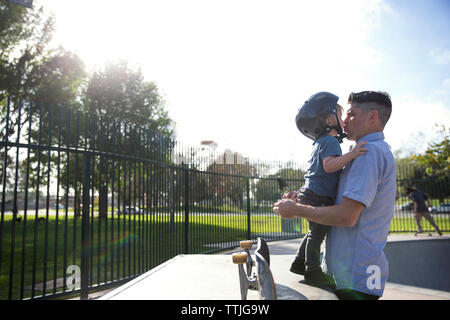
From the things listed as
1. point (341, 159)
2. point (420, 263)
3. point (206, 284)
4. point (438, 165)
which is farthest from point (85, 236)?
point (438, 165)

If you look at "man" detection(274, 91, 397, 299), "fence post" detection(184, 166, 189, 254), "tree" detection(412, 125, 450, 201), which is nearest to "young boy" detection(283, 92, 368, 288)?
"man" detection(274, 91, 397, 299)

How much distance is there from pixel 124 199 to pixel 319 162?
4464mm

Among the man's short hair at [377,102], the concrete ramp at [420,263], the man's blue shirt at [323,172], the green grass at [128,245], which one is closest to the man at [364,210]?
the man's short hair at [377,102]

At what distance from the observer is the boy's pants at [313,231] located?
70.4 inches

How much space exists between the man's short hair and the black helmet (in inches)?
7.6

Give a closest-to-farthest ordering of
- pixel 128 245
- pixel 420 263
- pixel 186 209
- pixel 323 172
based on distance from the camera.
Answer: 1. pixel 323 172
2. pixel 128 245
3. pixel 186 209
4. pixel 420 263

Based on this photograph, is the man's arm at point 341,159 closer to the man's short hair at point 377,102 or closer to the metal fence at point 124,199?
the man's short hair at point 377,102

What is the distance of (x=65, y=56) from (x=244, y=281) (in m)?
21.8

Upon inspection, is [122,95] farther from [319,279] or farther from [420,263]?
[319,279]

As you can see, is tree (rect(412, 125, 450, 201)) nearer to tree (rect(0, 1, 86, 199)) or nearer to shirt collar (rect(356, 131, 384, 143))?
shirt collar (rect(356, 131, 384, 143))

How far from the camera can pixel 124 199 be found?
5570 millimetres

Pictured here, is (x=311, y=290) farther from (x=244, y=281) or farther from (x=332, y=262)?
(x=244, y=281)
